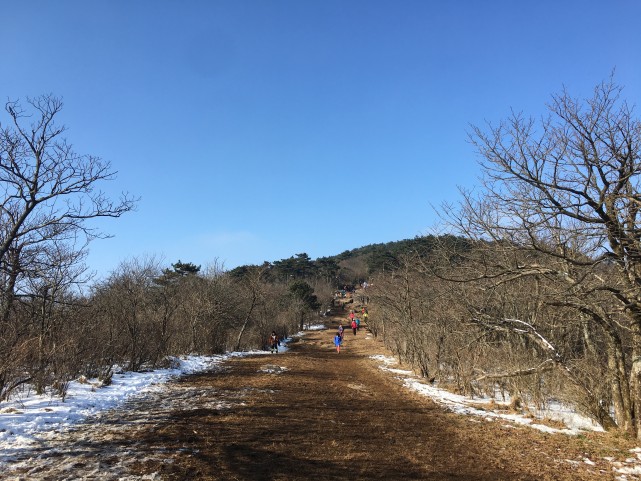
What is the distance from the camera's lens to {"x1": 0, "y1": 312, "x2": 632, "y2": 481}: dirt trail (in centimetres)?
564

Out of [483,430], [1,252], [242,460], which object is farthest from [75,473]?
[483,430]

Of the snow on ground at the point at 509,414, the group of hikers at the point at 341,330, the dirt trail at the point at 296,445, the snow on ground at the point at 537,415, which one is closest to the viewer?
the dirt trail at the point at 296,445

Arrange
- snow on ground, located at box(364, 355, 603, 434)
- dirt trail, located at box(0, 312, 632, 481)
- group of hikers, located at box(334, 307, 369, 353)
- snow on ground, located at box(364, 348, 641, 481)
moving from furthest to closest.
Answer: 1. group of hikers, located at box(334, 307, 369, 353)
2. snow on ground, located at box(364, 355, 603, 434)
3. snow on ground, located at box(364, 348, 641, 481)
4. dirt trail, located at box(0, 312, 632, 481)

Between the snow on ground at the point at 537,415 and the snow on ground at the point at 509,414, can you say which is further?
the snow on ground at the point at 509,414

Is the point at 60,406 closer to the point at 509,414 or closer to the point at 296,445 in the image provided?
the point at 296,445

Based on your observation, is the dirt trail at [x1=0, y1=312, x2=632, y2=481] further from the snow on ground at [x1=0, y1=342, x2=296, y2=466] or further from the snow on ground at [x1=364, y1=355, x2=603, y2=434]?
the snow on ground at [x1=364, y1=355, x2=603, y2=434]

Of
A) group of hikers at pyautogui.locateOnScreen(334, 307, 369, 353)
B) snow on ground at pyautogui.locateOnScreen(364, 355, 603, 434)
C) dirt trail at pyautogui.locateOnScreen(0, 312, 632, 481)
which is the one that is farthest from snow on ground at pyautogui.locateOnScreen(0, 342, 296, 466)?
group of hikers at pyautogui.locateOnScreen(334, 307, 369, 353)

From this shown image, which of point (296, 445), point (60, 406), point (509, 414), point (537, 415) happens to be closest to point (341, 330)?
point (509, 414)

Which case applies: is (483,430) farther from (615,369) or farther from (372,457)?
(372,457)

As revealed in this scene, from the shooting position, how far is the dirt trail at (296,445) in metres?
5.64

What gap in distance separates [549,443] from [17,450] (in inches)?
351

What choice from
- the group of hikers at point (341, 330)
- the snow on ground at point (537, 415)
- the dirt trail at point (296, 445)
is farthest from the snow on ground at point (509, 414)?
the group of hikers at point (341, 330)

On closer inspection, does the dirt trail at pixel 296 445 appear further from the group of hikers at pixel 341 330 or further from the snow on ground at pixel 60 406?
the group of hikers at pixel 341 330

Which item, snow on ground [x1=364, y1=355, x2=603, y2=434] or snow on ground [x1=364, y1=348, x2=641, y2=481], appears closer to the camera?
snow on ground [x1=364, y1=348, x2=641, y2=481]
